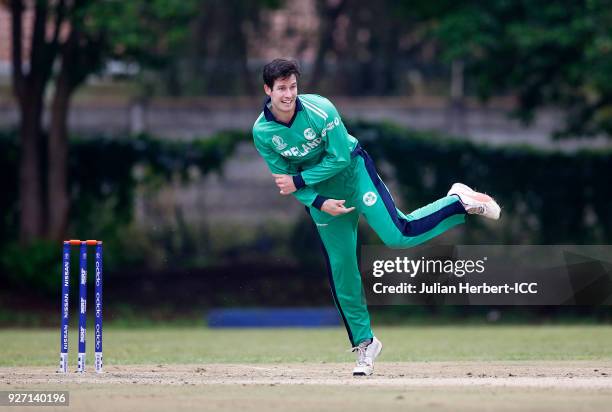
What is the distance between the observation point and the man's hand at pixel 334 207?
8.77 metres

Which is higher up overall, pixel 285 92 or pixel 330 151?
pixel 285 92

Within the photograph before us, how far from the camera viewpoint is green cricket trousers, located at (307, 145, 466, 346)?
29.7 feet

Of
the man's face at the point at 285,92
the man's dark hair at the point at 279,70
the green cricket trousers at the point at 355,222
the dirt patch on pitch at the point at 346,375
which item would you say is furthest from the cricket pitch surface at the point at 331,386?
the man's dark hair at the point at 279,70

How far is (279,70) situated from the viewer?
28.5ft

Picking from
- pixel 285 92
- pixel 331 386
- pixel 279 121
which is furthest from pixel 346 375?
pixel 285 92

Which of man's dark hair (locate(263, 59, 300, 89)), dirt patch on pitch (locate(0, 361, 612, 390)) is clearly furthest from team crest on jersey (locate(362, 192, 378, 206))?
dirt patch on pitch (locate(0, 361, 612, 390))

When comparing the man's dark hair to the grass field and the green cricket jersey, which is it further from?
the grass field

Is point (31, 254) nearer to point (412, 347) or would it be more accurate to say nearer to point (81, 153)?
point (81, 153)

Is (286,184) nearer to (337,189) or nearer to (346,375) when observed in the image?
(337,189)

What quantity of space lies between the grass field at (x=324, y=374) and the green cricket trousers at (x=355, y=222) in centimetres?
63

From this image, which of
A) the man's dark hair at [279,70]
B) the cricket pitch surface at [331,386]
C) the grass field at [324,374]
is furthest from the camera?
the man's dark hair at [279,70]

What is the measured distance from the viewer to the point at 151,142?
2136cm

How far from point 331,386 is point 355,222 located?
58.8 inches

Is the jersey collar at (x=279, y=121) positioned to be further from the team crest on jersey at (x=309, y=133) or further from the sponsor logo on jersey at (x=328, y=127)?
the sponsor logo on jersey at (x=328, y=127)
